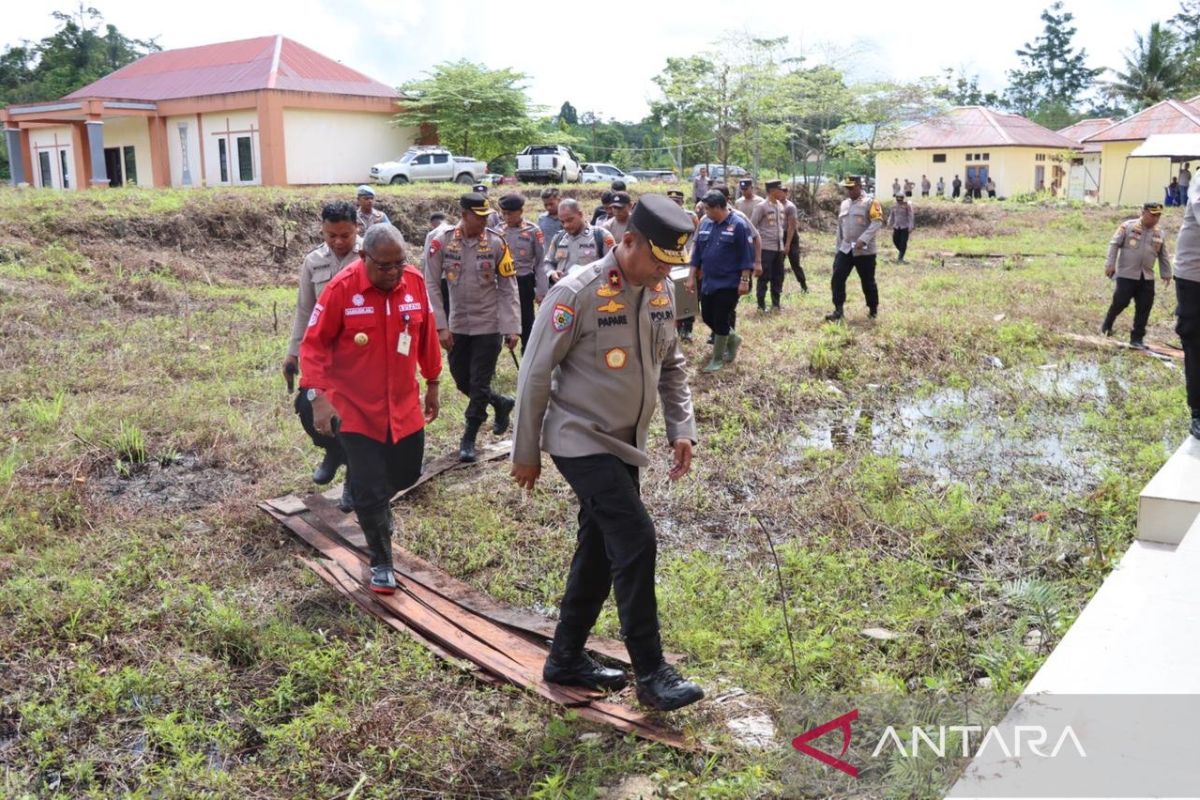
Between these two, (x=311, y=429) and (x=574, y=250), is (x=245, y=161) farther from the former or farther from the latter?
(x=311, y=429)

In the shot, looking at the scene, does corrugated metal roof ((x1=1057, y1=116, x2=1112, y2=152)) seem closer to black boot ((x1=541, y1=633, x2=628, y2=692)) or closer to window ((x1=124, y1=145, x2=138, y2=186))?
window ((x1=124, y1=145, x2=138, y2=186))

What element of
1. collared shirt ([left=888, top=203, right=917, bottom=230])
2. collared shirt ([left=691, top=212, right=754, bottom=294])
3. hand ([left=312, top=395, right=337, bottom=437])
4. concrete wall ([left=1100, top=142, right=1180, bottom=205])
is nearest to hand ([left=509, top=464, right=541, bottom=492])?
hand ([left=312, top=395, right=337, bottom=437])

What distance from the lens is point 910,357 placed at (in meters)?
9.65

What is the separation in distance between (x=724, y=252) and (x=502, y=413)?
2.99 meters

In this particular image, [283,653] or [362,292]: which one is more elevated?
[362,292]

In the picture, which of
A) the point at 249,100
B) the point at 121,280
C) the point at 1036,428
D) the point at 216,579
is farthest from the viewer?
the point at 249,100

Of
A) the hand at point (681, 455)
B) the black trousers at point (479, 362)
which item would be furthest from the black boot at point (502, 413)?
the hand at point (681, 455)

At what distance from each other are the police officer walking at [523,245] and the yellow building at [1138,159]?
3688 cm

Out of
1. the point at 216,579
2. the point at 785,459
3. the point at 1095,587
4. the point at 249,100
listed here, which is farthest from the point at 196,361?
the point at 249,100

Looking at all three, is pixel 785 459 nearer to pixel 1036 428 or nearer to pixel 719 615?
pixel 1036 428

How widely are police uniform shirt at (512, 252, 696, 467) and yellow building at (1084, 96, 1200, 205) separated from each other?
40.9m

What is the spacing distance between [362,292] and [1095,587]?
3565 millimetres

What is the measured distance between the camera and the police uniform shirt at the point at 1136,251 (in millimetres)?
10383

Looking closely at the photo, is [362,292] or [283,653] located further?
[362,292]
